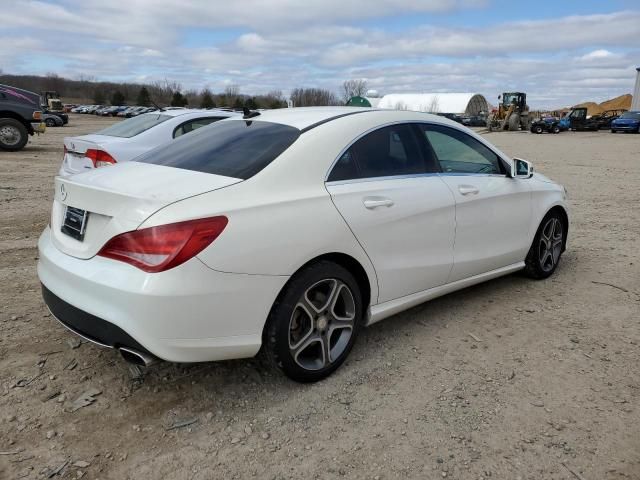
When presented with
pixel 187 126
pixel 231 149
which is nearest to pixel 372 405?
pixel 231 149

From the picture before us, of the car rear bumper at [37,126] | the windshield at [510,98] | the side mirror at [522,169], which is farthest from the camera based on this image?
the windshield at [510,98]

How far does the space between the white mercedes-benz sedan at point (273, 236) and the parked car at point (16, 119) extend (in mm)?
13648

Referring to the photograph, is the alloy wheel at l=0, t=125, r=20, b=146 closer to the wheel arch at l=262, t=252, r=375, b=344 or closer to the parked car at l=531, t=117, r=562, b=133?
the wheel arch at l=262, t=252, r=375, b=344

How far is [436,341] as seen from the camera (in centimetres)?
375

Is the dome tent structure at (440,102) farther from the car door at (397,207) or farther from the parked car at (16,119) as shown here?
the car door at (397,207)

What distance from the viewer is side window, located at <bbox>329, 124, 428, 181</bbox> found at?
3293 mm

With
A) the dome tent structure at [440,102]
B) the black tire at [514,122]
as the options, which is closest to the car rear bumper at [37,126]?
the black tire at [514,122]

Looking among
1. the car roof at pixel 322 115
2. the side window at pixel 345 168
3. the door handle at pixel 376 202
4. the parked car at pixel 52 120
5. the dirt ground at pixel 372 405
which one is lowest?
the dirt ground at pixel 372 405

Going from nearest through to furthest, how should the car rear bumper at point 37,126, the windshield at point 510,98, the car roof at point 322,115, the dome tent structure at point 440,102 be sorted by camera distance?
1. the car roof at point 322,115
2. the car rear bumper at point 37,126
3. the windshield at point 510,98
4. the dome tent structure at point 440,102

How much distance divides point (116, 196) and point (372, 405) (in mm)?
1747

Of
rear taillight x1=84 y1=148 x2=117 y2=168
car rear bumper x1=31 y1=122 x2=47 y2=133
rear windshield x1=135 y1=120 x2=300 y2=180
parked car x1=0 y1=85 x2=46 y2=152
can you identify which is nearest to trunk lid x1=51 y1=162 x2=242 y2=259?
rear windshield x1=135 y1=120 x2=300 y2=180

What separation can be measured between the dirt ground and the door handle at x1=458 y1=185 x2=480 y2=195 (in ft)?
3.18

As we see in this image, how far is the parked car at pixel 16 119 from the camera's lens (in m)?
14.9

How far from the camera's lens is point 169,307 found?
97.3 inches
